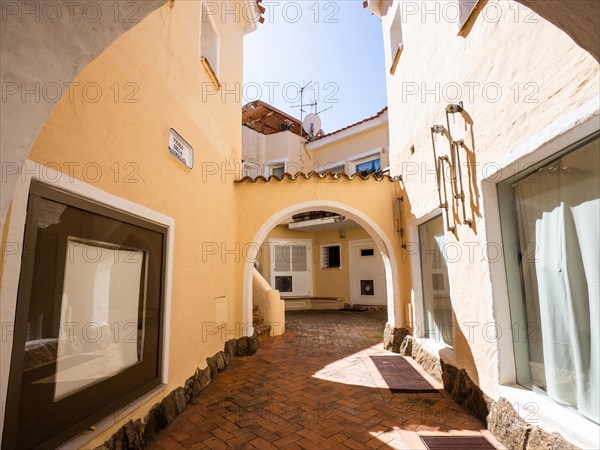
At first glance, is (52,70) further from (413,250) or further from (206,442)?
(413,250)

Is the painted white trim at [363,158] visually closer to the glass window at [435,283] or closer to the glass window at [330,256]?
the glass window at [330,256]

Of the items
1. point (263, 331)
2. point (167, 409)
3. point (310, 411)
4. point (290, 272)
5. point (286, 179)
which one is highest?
point (286, 179)

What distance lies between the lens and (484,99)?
10.4 feet

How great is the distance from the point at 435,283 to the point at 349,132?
855cm

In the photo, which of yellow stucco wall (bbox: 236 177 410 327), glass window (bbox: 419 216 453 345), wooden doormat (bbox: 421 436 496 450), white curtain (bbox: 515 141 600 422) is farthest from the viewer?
yellow stucco wall (bbox: 236 177 410 327)

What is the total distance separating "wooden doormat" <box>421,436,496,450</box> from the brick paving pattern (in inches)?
3.2

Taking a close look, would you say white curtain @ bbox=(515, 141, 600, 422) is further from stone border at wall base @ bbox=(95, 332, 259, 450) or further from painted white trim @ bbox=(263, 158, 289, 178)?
painted white trim @ bbox=(263, 158, 289, 178)

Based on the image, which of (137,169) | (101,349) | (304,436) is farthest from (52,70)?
(304,436)

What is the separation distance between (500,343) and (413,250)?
2845mm

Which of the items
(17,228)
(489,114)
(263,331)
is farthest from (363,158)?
(17,228)

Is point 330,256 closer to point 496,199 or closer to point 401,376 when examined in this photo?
point 401,376

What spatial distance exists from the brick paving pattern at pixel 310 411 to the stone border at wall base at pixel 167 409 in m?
0.08

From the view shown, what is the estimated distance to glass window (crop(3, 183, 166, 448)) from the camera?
1.88 metres

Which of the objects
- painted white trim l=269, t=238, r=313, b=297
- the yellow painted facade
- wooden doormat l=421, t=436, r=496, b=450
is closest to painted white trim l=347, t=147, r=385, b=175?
painted white trim l=269, t=238, r=313, b=297
